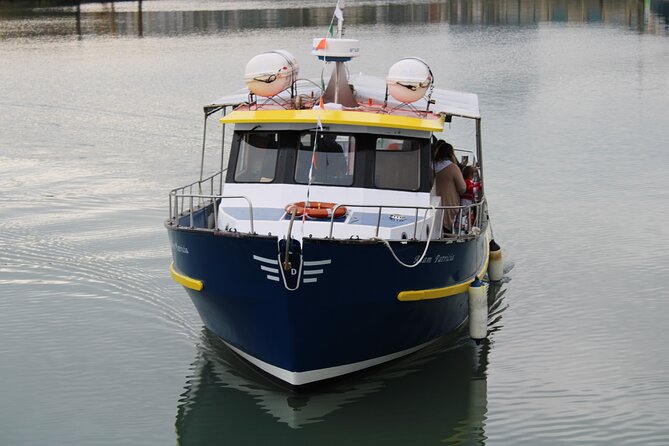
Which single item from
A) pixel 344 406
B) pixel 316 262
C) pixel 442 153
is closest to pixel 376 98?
pixel 442 153

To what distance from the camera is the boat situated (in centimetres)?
1235

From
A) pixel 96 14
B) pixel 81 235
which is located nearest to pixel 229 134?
pixel 81 235

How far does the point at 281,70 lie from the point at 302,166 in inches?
55.6

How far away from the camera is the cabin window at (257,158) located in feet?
47.0

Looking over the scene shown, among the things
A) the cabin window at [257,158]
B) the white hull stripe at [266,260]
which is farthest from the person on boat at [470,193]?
the white hull stripe at [266,260]

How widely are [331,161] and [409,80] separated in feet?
5.28

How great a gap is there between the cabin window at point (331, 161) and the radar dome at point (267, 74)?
910mm

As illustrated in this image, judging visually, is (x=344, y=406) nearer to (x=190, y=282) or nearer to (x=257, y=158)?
(x=190, y=282)

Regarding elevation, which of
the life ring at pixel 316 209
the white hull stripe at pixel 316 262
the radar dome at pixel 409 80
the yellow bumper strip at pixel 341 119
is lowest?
the white hull stripe at pixel 316 262

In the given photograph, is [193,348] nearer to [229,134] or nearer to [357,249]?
[357,249]

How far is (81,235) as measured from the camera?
68.0ft

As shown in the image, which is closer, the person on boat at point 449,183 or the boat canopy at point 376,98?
the person on boat at point 449,183

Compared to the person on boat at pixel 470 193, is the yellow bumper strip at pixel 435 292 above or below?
below

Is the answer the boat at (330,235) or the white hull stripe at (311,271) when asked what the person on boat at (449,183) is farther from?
the white hull stripe at (311,271)
